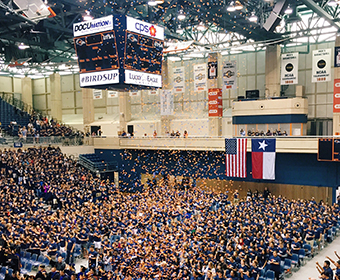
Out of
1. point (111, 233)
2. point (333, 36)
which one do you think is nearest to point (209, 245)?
point (111, 233)

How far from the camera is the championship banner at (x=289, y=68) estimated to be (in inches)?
1046

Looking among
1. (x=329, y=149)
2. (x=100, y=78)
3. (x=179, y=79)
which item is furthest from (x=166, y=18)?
(x=329, y=149)

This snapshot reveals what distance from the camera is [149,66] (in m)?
15.0

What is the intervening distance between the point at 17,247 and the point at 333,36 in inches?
1034

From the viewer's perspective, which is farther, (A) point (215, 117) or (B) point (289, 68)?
(A) point (215, 117)

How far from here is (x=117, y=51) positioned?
542 inches

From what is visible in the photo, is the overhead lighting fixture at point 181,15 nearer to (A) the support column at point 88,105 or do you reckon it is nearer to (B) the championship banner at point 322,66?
(B) the championship banner at point 322,66

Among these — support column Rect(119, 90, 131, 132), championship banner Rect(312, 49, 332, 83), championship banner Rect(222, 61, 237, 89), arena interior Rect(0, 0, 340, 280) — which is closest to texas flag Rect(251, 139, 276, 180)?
arena interior Rect(0, 0, 340, 280)

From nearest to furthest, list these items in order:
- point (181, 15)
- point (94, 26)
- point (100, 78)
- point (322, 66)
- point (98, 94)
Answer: point (94, 26), point (100, 78), point (181, 15), point (322, 66), point (98, 94)

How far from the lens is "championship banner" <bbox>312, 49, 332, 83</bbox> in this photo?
24.2m

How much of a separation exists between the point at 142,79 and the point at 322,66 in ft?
49.6

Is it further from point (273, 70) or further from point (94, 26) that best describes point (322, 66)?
point (94, 26)

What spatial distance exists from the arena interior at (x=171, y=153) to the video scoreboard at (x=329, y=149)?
0.06m

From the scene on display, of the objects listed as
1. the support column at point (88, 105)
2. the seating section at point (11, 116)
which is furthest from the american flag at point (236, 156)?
the seating section at point (11, 116)
